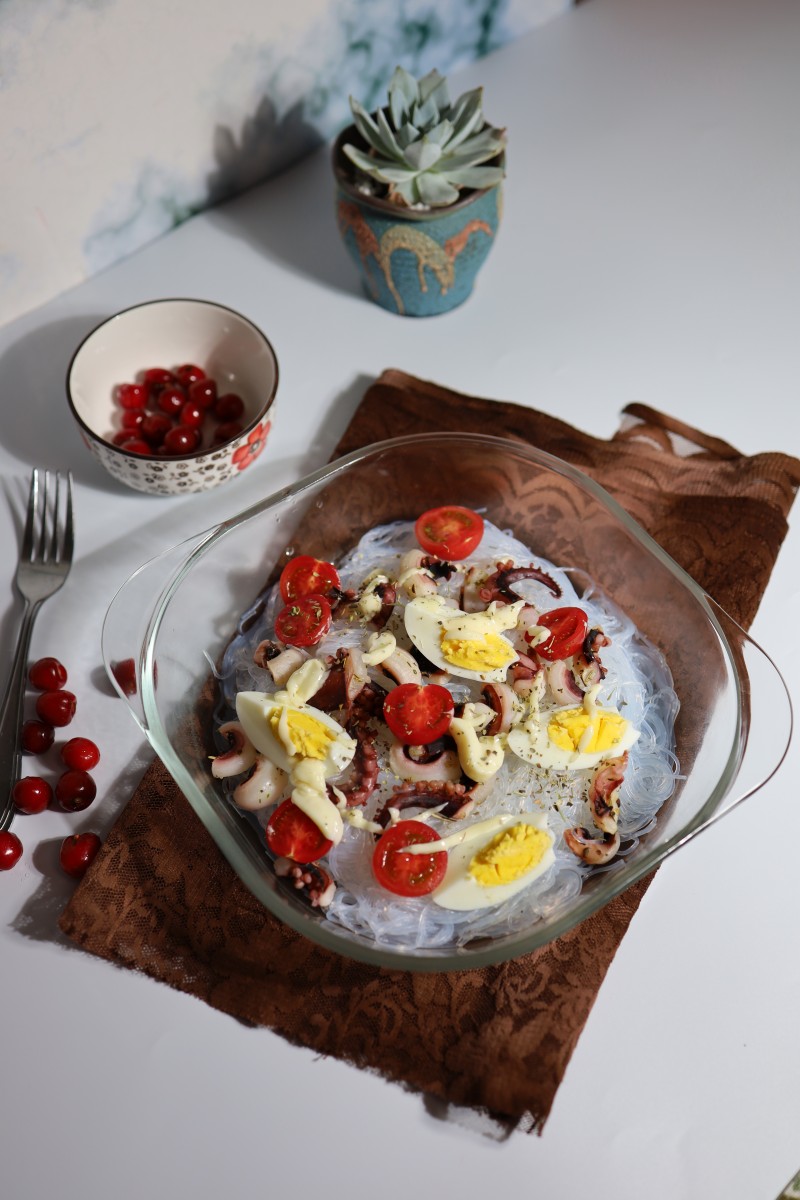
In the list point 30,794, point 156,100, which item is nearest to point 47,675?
point 30,794

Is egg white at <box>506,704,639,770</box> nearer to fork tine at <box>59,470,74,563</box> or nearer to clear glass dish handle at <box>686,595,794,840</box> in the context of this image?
clear glass dish handle at <box>686,595,794,840</box>

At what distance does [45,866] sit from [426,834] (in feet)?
1.77

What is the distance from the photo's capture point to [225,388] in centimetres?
189

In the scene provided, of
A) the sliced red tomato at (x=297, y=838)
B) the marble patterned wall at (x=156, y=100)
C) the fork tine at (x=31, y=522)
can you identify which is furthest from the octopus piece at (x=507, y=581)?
the marble patterned wall at (x=156, y=100)

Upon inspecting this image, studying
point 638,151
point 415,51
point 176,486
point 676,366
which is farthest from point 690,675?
point 415,51

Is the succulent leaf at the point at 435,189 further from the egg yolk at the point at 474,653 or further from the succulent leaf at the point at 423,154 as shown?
the egg yolk at the point at 474,653

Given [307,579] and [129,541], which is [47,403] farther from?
[307,579]

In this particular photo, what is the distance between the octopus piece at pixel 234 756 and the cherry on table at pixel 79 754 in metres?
0.19

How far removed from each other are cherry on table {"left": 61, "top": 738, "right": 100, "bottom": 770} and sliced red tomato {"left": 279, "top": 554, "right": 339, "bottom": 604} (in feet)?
1.17

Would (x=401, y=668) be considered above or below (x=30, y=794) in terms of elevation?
above

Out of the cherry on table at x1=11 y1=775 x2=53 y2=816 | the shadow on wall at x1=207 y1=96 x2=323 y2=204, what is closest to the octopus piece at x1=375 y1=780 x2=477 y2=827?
the cherry on table at x1=11 y1=775 x2=53 y2=816

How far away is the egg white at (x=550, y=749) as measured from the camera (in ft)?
4.68

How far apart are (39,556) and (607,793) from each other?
0.97m

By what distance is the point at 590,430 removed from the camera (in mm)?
1907
